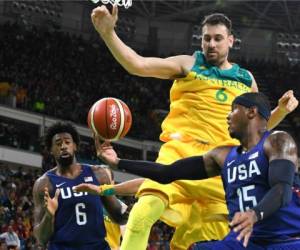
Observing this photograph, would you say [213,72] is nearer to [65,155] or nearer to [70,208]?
[65,155]

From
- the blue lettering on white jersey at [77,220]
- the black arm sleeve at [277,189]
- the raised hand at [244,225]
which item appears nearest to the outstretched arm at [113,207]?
the blue lettering on white jersey at [77,220]

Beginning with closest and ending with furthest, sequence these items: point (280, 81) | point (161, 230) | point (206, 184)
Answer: point (206, 184), point (161, 230), point (280, 81)

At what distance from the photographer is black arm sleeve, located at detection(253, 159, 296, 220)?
4.26 metres

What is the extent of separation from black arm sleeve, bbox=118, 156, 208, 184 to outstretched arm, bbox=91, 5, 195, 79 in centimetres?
84

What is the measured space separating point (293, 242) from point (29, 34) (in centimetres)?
2546

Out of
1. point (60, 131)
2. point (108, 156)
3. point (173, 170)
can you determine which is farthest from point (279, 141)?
point (60, 131)

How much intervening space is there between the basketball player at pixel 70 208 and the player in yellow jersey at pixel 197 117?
1117 mm

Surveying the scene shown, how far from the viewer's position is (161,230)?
2183 centimetres

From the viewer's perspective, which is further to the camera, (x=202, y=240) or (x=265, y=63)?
(x=265, y=63)

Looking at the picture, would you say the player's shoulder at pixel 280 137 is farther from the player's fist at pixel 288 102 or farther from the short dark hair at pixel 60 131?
the short dark hair at pixel 60 131

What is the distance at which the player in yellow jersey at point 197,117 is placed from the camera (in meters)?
5.74

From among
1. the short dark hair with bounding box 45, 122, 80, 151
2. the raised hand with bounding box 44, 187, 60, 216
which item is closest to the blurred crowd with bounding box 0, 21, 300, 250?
the short dark hair with bounding box 45, 122, 80, 151

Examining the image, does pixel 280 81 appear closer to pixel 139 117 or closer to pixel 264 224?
pixel 139 117

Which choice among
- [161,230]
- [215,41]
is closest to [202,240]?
[215,41]
